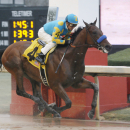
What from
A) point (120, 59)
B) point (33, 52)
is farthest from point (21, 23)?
point (33, 52)

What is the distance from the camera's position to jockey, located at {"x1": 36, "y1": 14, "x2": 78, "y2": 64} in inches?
184

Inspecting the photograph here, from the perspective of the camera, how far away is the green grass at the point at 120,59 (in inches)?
407

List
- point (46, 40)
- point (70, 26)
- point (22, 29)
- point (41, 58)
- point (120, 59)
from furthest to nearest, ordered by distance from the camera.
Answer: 1. point (22, 29)
2. point (120, 59)
3. point (46, 40)
4. point (41, 58)
5. point (70, 26)

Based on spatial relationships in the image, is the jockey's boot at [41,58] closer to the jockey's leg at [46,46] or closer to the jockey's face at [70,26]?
the jockey's leg at [46,46]

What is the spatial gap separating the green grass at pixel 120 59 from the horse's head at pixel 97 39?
5.97 metres

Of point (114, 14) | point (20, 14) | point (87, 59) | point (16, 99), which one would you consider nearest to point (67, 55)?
point (87, 59)

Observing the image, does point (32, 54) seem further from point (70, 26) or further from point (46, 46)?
point (70, 26)

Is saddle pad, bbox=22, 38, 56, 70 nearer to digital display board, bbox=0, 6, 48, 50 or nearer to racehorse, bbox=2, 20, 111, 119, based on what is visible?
racehorse, bbox=2, 20, 111, 119

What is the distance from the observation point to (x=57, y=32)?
474cm

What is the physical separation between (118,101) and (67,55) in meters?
2.19

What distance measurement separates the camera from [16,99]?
6.21m

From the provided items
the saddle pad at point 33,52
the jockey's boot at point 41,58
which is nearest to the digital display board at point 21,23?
the saddle pad at point 33,52

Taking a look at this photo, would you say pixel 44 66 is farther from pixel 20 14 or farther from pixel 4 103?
pixel 20 14

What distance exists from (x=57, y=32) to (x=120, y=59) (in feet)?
20.5
